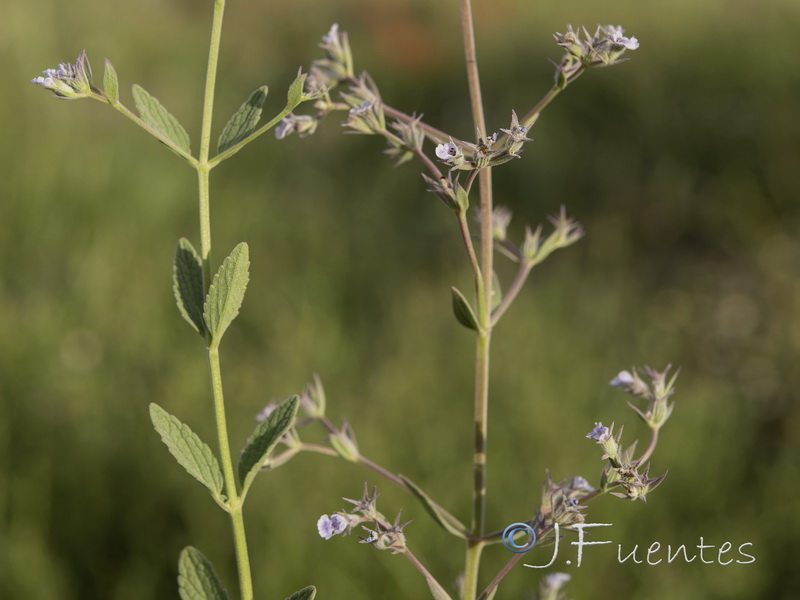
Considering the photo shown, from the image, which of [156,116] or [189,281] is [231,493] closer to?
[189,281]

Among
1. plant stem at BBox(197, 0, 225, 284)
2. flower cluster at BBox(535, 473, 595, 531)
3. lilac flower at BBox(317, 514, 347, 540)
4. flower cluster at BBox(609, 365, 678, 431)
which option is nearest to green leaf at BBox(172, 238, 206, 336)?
plant stem at BBox(197, 0, 225, 284)

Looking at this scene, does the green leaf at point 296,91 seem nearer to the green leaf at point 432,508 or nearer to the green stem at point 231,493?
the green stem at point 231,493

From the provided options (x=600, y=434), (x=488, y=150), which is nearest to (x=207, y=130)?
(x=488, y=150)

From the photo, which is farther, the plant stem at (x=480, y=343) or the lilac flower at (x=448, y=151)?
the plant stem at (x=480, y=343)

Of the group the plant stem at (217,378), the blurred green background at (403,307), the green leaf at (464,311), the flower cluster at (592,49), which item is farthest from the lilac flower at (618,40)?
the blurred green background at (403,307)

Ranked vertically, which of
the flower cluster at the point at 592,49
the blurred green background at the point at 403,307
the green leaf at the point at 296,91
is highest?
the flower cluster at the point at 592,49
